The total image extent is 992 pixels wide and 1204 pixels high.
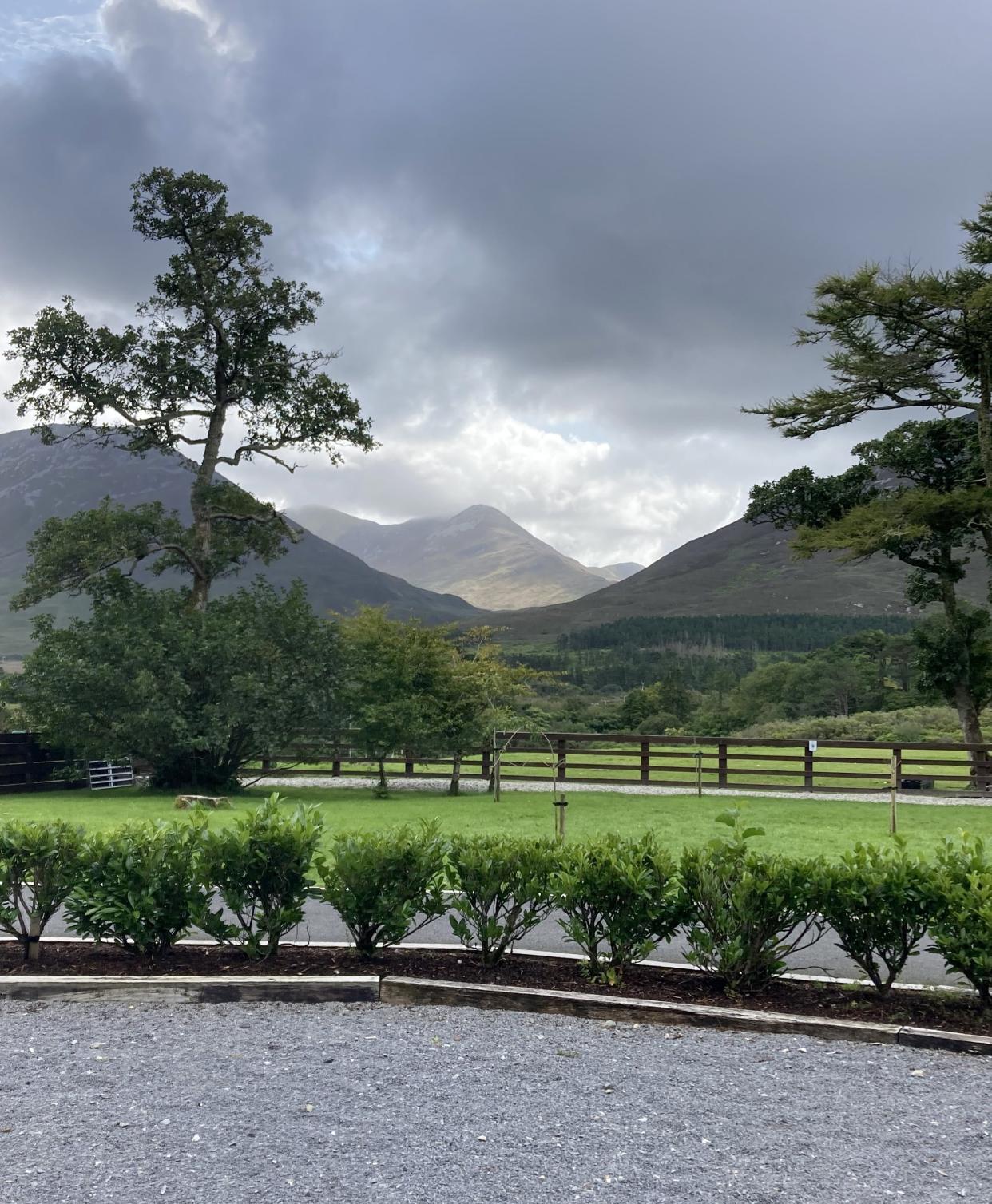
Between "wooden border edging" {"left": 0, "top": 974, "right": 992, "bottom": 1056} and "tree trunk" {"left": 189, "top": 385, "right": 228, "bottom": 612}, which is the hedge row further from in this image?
"tree trunk" {"left": 189, "top": 385, "right": 228, "bottom": 612}

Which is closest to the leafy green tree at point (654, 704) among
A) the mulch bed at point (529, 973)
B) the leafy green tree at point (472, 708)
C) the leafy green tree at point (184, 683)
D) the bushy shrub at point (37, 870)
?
the leafy green tree at point (472, 708)

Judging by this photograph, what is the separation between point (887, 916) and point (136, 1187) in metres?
3.96

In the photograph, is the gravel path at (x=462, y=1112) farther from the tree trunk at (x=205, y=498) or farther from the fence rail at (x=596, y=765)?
the tree trunk at (x=205, y=498)

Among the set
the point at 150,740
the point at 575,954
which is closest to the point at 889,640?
the point at 150,740

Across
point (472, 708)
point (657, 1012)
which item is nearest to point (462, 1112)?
point (657, 1012)

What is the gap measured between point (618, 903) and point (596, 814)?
1236cm

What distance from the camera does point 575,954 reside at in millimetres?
6129

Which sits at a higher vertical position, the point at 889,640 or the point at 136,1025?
the point at 889,640

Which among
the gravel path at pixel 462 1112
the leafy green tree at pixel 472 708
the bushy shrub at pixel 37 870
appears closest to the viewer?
the gravel path at pixel 462 1112

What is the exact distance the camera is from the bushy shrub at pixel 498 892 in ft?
18.5

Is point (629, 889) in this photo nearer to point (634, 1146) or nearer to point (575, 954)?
point (575, 954)

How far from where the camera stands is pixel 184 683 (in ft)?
66.2

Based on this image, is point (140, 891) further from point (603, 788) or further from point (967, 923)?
point (603, 788)

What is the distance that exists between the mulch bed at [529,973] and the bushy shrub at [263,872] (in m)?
0.22
